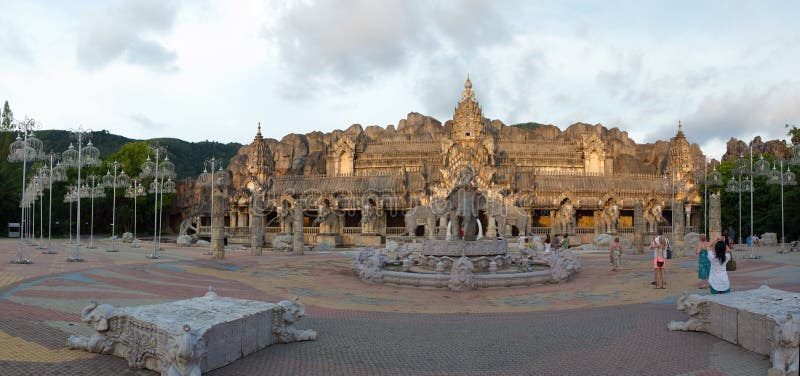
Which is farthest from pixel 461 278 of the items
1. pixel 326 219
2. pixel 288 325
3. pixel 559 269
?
pixel 326 219

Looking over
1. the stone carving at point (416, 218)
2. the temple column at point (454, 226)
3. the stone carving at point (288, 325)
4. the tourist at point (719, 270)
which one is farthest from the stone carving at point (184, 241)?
the tourist at point (719, 270)

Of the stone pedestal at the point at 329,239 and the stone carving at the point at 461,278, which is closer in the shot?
the stone carving at the point at 461,278

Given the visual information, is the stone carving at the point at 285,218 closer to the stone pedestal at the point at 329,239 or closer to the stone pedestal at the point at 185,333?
the stone pedestal at the point at 329,239

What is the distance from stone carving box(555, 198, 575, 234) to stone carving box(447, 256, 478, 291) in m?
33.2

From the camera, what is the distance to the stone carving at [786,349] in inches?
302

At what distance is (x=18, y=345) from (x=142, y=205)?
69307mm

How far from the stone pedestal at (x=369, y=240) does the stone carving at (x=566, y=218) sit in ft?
57.3

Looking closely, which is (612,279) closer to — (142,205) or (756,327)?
(756,327)

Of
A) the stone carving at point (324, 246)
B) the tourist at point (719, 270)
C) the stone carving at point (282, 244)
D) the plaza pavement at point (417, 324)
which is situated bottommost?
the stone carving at point (324, 246)

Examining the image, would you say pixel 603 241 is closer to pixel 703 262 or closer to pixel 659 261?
pixel 659 261

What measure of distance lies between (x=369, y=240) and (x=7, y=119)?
2227 inches

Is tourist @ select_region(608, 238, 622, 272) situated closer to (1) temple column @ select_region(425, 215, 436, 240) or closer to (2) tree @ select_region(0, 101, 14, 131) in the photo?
(1) temple column @ select_region(425, 215, 436, 240)

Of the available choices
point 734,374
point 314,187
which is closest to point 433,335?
point 734,374

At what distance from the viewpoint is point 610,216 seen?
170ft
